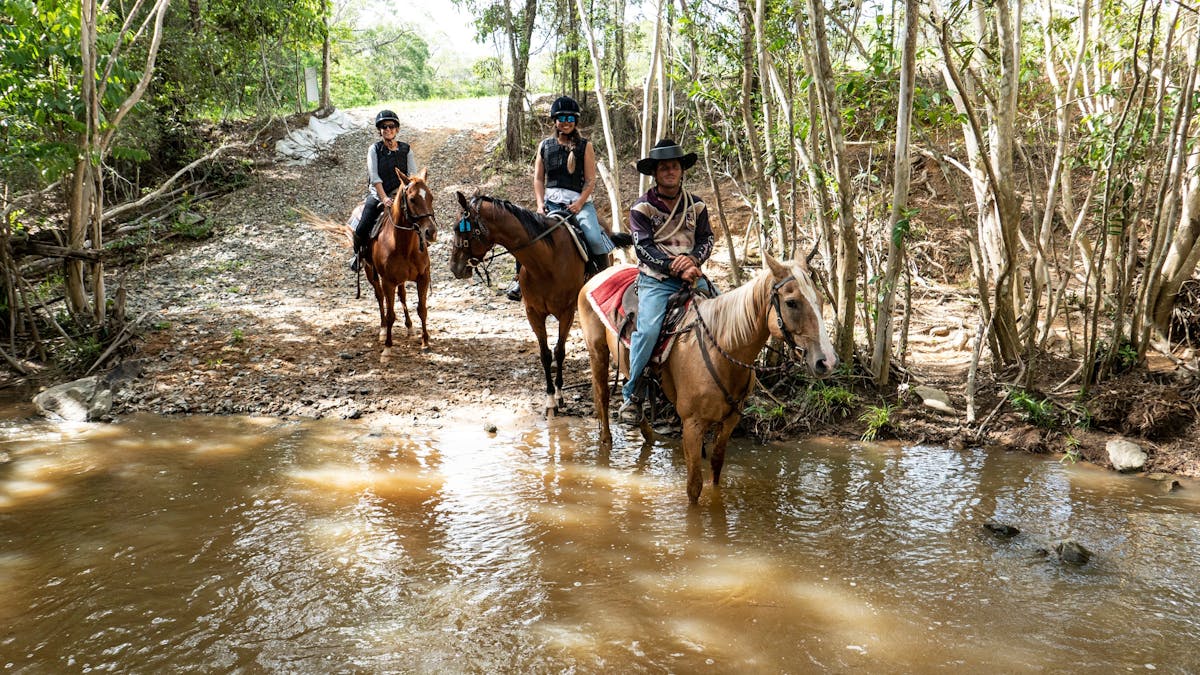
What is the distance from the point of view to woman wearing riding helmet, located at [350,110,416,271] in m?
8.83

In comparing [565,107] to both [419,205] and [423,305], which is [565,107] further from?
[423,305]

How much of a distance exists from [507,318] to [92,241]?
220 inches

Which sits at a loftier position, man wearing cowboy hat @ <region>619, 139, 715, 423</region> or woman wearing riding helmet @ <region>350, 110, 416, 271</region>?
woman wearing riding helmet @ <region>350, 110, 416, 271</region>

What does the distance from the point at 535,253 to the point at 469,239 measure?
686 millimetres

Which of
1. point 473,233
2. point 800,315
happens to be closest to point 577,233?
point 473,233

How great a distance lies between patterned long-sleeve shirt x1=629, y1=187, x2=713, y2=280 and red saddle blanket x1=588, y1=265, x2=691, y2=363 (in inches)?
13.1

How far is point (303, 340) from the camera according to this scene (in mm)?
9391

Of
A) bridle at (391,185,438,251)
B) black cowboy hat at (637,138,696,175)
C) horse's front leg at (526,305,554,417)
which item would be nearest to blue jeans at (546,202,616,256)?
horse's front leg at (526,305,554,417)

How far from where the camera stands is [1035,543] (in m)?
4.34

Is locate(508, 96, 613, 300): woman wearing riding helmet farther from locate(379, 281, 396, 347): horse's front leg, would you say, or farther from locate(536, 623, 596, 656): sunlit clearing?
locate(536, 623, 596, 656): sunlit clearing

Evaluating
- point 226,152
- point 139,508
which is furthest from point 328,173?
point 139,508

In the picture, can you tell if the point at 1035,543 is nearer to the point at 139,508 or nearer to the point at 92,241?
the point at 139,508

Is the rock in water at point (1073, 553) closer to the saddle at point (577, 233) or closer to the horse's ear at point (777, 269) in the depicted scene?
the horse's ear at point (777, 269)

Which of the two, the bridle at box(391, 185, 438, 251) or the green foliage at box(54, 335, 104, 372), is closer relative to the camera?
the bridle at box(391, 185, 438, 251)
